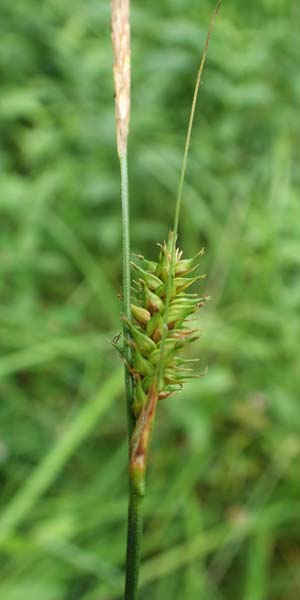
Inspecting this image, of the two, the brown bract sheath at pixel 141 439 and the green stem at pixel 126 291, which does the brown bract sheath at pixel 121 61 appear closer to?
the green stem at pixel 126 291

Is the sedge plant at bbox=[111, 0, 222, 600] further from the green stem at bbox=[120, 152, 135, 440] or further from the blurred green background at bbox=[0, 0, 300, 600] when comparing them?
the blurred green background at bbox=[0, 0, 300, 600]

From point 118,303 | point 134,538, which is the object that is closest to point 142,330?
point 134,538

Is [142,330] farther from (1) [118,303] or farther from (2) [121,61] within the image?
(1) [118,303]

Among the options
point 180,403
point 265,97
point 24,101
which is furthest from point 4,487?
point 265,97

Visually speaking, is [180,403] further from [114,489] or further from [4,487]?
[4,487]

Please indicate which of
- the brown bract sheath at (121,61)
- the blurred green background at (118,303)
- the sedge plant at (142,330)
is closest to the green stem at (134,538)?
the sedge plant at (142,330)

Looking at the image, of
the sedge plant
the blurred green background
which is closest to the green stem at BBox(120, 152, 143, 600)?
the sedge plant
